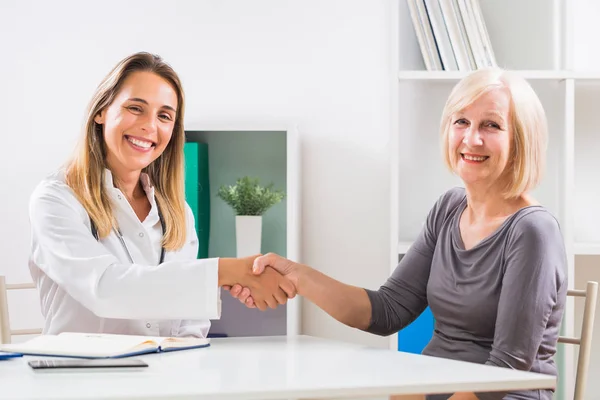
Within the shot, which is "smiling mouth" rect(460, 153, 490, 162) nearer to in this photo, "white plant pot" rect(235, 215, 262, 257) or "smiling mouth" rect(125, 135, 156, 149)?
"smiling mouth" rect(125, 135, 156, 149)

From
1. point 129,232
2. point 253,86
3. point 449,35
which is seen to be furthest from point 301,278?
A: point 253,86

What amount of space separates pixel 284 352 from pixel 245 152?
5.23 ft

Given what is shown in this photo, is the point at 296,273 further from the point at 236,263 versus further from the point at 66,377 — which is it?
the point at 66,377

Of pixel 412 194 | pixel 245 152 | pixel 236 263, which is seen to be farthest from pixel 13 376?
pixel 412 194

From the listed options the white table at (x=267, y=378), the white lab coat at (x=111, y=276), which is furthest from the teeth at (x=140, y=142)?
the white table at (x=267, y=378)

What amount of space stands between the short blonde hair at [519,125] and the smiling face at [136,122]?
832mm

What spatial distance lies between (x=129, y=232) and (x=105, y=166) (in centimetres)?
23

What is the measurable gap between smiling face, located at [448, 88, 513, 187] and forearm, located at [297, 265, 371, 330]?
43 centimetres

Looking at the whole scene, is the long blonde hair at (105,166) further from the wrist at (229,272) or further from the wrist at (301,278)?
the wrist at (301,278)

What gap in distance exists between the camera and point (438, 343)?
6.42 feet

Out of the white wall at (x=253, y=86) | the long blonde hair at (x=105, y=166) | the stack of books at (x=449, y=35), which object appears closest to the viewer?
the long blonde hair at (x=105, y=166)

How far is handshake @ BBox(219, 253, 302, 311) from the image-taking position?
2.03m

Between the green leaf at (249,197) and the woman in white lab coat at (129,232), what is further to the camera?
the green leaf at (249,197)

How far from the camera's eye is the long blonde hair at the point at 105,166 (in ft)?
6.40
